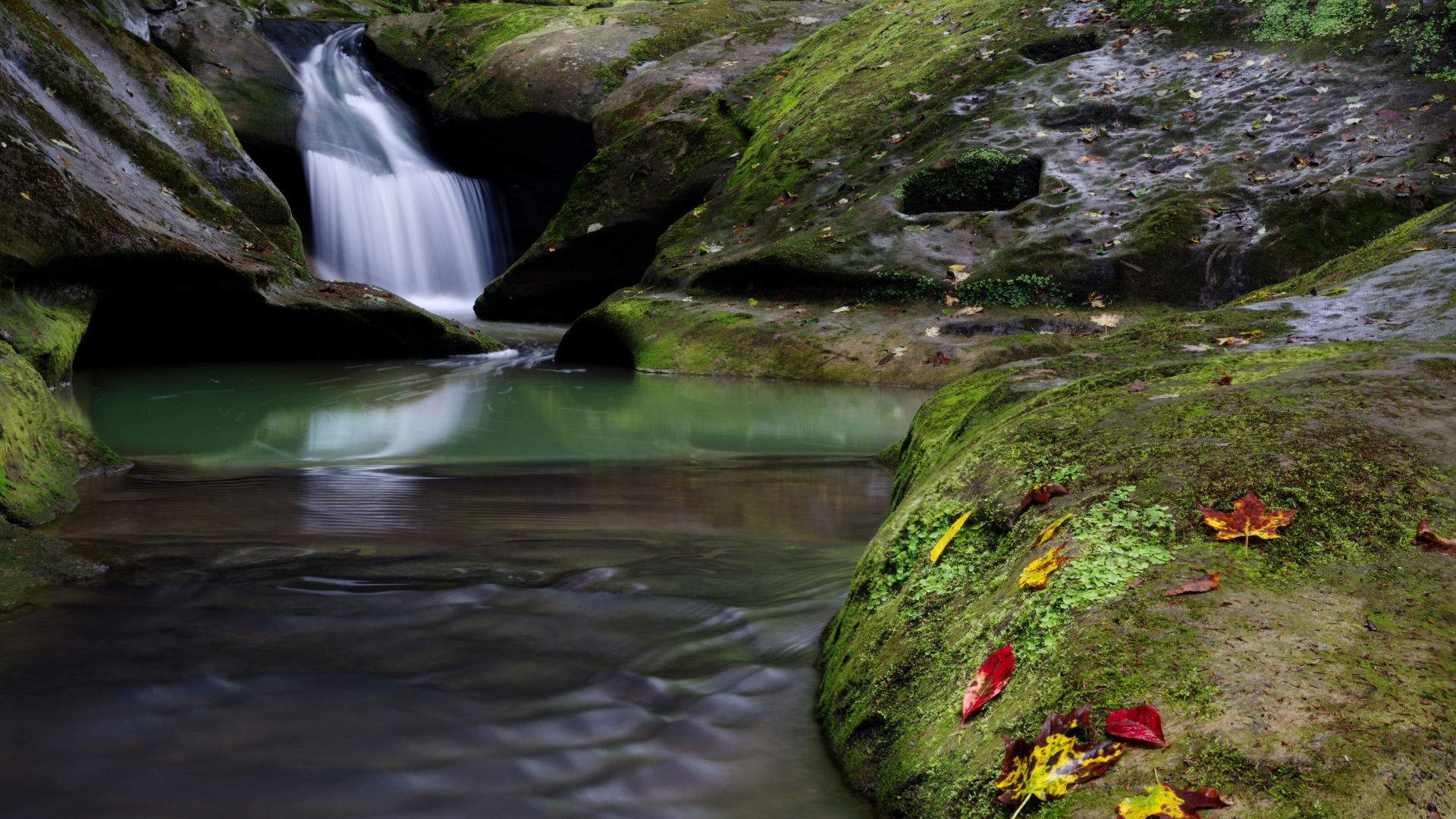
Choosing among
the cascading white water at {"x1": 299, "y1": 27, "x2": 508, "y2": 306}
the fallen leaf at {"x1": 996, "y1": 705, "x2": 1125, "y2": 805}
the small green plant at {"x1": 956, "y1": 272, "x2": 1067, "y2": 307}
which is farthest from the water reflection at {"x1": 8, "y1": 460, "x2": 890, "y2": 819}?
the cascading white water at {"x1": 299, "y1": 27, "x2": 508, "y2": 306}

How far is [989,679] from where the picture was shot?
1.84 m

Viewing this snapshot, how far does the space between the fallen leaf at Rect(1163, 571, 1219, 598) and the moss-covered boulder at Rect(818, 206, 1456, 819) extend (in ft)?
0.06

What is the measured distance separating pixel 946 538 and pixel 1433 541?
100cm

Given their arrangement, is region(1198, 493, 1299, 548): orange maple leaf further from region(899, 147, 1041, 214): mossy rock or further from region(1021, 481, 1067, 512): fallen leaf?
region(899, 147, 1041, 214): mossy rock

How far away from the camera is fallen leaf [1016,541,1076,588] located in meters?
1.95

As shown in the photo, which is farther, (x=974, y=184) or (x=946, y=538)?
(x=974, y=184)

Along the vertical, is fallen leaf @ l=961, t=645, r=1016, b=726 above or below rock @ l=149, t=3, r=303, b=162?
below

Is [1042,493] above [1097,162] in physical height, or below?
below

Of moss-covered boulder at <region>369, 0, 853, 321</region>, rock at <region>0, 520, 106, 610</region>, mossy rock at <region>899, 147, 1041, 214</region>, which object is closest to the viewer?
rock at <region>0, 520, 106, 610</region>

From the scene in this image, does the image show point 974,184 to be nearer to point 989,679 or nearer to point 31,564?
point 31,564

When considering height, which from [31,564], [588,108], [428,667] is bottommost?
[428,667]

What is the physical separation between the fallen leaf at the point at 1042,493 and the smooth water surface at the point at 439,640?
0.76 metres

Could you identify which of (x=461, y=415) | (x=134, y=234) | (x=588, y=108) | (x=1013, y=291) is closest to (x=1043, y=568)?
(x=461, y=415)

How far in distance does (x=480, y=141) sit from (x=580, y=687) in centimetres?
1975
